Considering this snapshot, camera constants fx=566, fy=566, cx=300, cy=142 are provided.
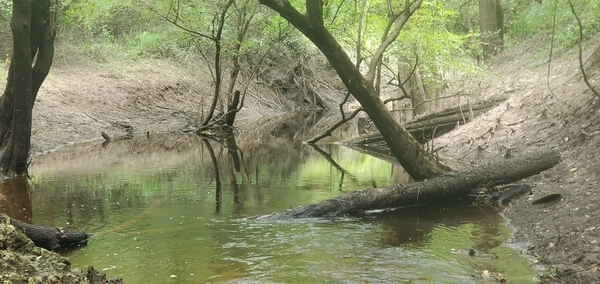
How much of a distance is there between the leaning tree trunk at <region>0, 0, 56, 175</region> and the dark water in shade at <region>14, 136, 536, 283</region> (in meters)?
0.81

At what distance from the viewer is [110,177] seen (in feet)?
40.6

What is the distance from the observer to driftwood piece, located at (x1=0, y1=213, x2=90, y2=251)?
6.07 meters

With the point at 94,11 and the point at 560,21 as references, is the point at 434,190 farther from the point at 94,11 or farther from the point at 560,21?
the point at 94,11

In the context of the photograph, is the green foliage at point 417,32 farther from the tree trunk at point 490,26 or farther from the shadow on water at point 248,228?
the shadow on water at point 248,228

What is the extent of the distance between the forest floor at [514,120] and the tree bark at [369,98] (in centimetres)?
163

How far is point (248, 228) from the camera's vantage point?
7.96 m

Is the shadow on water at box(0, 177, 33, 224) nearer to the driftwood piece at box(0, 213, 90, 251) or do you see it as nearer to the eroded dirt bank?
the driftwood piece at box(0, 213, 90, 251)

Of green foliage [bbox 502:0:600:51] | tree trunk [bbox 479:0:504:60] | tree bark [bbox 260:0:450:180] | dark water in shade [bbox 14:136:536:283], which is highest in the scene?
tree trunk [bbox 479:0:504:60]

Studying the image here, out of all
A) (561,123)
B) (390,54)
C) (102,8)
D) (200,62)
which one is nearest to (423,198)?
(561,123)

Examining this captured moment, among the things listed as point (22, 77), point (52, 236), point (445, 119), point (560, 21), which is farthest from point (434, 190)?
point (560, 21)

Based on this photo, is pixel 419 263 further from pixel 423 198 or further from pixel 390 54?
pixel 390 54

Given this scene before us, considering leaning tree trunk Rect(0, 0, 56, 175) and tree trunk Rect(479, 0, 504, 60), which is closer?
leaning tree trunk Rect(0, 0, 56, 175)

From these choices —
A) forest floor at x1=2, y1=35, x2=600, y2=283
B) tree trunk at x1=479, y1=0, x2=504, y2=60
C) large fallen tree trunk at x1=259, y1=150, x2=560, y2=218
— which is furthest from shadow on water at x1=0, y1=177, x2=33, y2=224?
tree trunk at x1=479, y1=0, x2=504, y2=60

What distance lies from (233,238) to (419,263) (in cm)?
246
